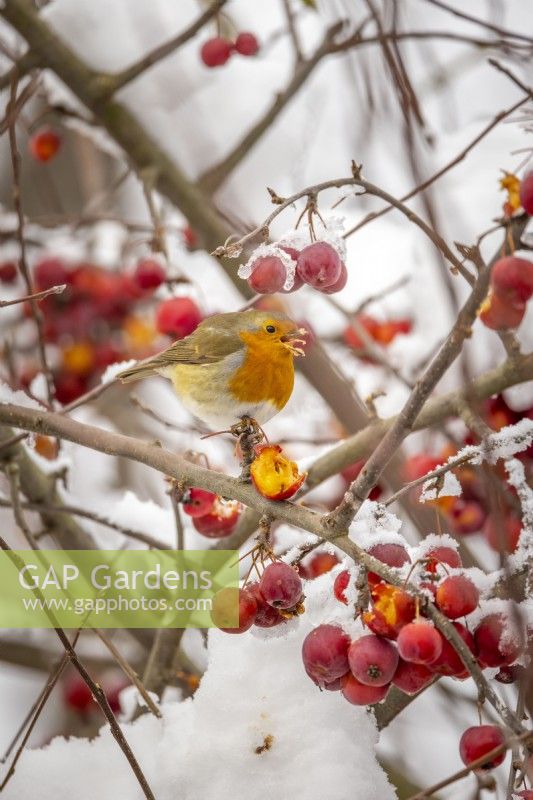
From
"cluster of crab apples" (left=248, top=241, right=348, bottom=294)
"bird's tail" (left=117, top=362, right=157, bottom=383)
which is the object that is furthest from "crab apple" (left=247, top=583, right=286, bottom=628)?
"bird's tail" (left=117, top=362, right=157, bottom=383)

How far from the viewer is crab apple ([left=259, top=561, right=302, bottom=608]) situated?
1031 mm

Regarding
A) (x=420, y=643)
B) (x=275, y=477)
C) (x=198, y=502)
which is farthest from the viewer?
(x=198, y=502)

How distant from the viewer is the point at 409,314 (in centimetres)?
275

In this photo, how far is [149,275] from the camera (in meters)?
2.38

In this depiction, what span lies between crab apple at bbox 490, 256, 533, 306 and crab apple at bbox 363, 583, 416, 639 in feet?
1.29

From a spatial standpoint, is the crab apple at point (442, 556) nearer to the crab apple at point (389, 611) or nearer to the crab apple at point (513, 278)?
the crab apple at point (389, 611)

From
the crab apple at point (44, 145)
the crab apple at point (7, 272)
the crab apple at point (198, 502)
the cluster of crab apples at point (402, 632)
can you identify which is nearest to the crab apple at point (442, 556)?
the cluster of crab apples at point (402, 632)

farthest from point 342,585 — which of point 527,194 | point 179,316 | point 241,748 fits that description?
point 179,316

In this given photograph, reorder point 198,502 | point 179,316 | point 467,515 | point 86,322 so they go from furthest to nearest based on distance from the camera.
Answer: point 86,322 → point 179,316 → point 467,515 → point 198,502

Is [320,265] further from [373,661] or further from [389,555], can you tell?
[373,661]

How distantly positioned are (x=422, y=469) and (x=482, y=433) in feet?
2.79

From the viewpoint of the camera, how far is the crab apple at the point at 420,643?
888mm

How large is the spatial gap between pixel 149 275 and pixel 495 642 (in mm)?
1653

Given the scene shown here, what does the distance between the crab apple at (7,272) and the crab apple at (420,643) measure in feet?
8.08
